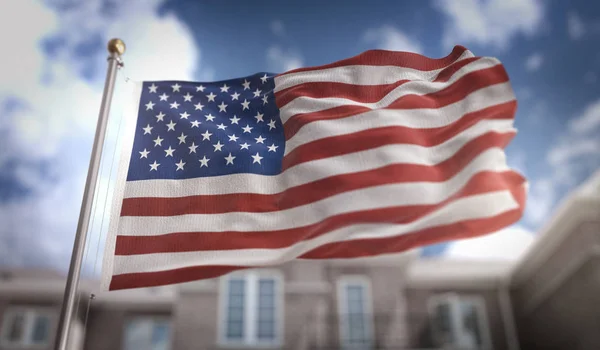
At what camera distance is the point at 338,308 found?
2072 centimetres

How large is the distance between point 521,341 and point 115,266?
61.7 feet

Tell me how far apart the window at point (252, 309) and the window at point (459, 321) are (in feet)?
15.3

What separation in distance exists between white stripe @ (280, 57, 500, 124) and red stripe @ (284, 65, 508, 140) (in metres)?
0.04

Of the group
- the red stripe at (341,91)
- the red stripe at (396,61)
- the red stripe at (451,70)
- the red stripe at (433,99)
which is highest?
the red stripe at (396,61)

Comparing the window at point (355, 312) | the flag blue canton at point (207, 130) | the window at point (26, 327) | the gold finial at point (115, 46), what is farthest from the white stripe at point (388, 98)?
the window at point (26, 327)

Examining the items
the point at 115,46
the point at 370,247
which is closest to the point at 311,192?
the point at 370,247

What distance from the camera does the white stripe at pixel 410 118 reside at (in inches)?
216

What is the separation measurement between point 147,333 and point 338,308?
19.0 feet

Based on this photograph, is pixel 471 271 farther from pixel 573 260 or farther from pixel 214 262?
pixel 214 262

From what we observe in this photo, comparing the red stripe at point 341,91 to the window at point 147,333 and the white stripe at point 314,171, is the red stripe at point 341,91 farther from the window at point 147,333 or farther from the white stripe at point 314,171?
the window at point 147,333

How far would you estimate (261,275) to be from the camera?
2084 cm

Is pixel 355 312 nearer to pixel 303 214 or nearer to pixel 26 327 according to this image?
pixel 26 327

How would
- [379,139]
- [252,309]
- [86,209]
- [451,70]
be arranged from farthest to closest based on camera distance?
[252,309] < [451,70] < [379,139] < [86,209]

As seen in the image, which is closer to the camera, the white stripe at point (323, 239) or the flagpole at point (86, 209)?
the flagpole at point (86, 209)
